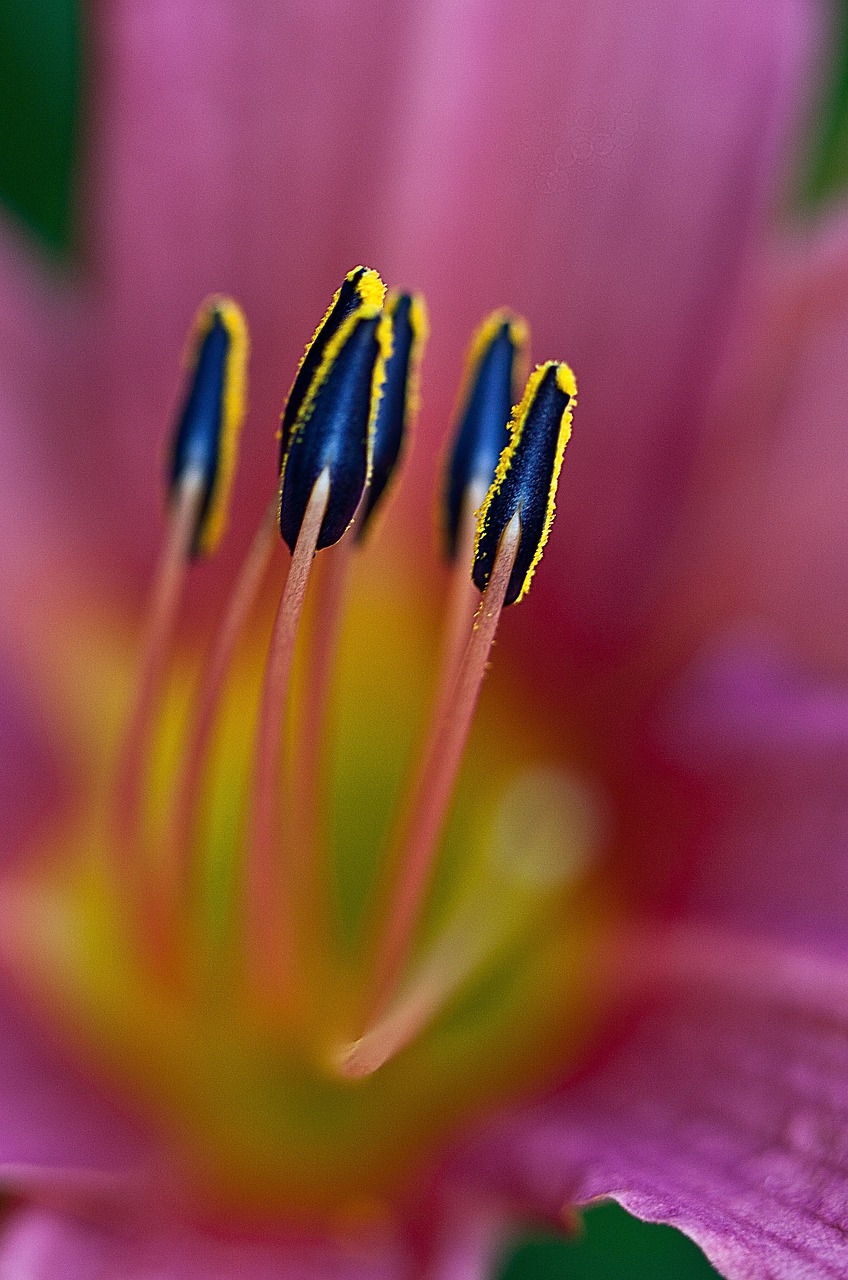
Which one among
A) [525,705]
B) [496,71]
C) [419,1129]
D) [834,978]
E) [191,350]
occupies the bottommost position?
[419,1129]

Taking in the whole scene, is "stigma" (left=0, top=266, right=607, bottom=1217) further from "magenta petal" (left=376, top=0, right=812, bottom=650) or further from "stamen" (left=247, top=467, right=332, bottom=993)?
"magenta petal" (left=376, top=0, right=812, bottom=650)

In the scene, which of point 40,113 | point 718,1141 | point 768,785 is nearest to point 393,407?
point 768,785

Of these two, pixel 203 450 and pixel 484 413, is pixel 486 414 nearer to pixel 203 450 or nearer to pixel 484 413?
pixel 484 413

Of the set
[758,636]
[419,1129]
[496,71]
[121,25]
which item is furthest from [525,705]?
[121,25]

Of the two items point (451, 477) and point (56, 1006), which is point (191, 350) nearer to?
point (451, 477)

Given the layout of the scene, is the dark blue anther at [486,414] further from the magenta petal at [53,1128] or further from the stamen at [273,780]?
the magenta petal at [53,1128]

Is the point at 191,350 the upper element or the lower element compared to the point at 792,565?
upper

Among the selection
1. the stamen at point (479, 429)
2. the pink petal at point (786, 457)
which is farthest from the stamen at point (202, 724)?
the pink petal at point (786, 457)
